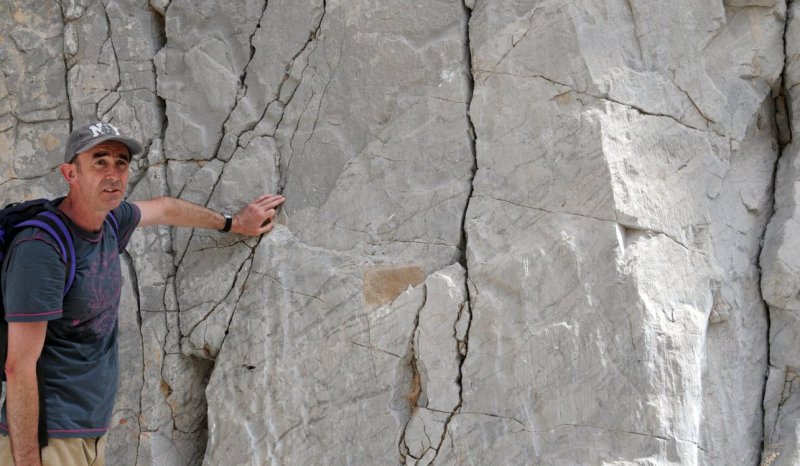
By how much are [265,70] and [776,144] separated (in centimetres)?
157

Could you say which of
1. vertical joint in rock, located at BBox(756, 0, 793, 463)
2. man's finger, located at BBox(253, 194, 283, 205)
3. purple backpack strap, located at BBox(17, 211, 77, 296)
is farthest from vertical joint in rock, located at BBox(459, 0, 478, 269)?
purple backpack strap, located at BBox(17, 211, 77, 296)

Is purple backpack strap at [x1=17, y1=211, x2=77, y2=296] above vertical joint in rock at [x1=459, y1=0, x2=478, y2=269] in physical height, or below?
below

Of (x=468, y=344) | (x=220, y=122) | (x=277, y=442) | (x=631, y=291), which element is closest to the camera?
(x=631, y=291)

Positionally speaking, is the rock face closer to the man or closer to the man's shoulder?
the man

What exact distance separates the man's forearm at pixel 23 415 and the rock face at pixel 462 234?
26.5 inches

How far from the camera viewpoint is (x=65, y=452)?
6.87 feet

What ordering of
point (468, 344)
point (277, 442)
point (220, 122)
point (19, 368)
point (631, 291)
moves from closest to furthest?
point (19, 368) < point (631, 291) < point (468, 344) < point (277, 442) < point (220, 122)

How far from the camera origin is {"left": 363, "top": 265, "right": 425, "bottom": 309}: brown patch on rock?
2443mm

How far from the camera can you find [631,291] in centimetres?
221

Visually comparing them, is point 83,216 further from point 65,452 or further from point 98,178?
point 65,452

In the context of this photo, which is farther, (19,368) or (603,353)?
(603,353)

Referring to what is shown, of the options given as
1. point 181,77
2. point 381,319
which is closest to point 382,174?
point 381,319

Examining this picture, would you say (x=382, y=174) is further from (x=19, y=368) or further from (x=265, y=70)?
(x=19, y=368)

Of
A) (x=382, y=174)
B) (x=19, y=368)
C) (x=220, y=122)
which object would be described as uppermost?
(x=220, y=122)
